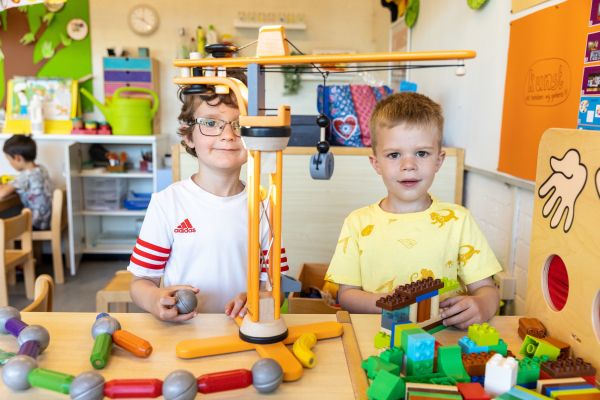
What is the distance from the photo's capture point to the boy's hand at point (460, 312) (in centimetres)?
76

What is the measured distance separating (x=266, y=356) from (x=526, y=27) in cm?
110

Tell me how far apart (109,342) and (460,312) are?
0.51 m

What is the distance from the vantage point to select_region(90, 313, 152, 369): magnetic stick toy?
0.62 metres

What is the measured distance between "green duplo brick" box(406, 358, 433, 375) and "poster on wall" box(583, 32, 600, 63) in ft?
2.47

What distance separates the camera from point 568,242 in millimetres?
675

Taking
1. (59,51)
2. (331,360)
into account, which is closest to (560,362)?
(331,360)

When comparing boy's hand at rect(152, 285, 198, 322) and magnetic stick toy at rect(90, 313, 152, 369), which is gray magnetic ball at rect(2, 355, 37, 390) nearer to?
magnetic stick toy at rect(90, 313, 152, 369)

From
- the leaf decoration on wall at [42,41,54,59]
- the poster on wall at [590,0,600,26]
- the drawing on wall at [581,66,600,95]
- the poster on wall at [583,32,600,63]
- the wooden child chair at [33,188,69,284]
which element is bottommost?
the wooden child chair at [33,188,69,284]

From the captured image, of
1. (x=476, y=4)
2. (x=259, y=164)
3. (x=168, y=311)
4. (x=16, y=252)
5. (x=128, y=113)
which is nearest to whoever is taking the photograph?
(x=259, y=164)

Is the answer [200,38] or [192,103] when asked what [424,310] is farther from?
[200,38]

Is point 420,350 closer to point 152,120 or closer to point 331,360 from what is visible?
point 331,360

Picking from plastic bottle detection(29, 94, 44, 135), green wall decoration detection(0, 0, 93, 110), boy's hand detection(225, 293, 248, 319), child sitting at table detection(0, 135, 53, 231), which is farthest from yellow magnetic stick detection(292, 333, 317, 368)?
green wall decoration detection(0, 0, 93, 110)

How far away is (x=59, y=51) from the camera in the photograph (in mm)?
3475

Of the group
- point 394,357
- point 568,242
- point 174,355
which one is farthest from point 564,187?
point 174,355
